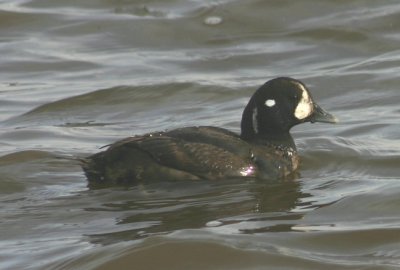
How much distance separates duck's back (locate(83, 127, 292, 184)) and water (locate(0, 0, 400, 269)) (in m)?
0.11

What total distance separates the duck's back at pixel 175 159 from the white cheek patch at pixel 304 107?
638mm

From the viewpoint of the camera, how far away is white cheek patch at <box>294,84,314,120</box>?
34.6 ft

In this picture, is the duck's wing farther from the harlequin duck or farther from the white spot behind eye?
the white spot behind eye

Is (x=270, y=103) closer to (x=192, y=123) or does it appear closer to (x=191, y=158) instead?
(x=191, y=158)

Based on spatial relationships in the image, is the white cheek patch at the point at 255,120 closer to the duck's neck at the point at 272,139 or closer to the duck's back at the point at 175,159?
the duck's neck at the point at 272,139

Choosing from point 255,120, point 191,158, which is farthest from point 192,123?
point 191,158

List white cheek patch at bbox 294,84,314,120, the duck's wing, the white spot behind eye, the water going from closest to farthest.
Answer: the water, the duck's wing, the white spot behind eye, white cheek patch at bbox 294,84,314,120

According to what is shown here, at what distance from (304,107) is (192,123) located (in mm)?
1883

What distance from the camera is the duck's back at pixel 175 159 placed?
9.95 m

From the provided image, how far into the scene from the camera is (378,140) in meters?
11.2

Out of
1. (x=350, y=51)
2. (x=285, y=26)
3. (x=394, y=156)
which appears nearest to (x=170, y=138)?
(x=394, y=156)

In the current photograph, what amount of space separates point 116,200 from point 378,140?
255cm

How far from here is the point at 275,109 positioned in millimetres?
10469

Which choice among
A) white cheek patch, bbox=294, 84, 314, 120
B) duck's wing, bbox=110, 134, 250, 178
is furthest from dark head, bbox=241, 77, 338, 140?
duck's wing, bbox=110, 134, 250, 178
